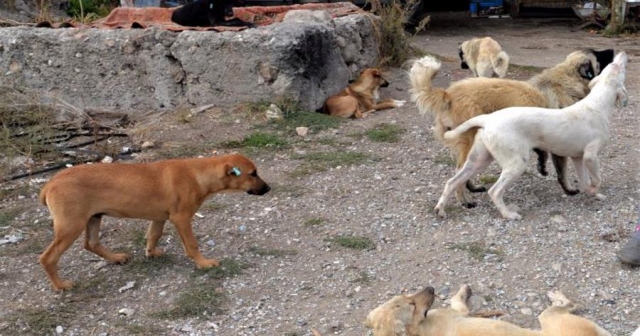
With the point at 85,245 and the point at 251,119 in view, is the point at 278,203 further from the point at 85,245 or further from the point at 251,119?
the point at 251,119

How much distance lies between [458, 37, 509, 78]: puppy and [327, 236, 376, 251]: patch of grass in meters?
4.04

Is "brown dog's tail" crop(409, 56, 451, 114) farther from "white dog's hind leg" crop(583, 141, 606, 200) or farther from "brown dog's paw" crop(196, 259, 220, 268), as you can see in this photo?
"brown dog's paw" crop(196, 259, 220, 268)

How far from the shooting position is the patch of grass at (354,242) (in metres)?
5.10

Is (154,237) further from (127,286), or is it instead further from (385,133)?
(385,133)

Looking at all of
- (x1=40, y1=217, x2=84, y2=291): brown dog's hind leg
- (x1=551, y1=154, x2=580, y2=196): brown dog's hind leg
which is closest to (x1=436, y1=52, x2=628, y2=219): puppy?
(x1=551, y1=154, x2=580, y2=196): brown dog's hind leg

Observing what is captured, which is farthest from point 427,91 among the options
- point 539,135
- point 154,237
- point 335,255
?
point 154,237

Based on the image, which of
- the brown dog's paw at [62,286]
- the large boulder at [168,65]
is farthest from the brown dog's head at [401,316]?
the large boulder at [168,65]

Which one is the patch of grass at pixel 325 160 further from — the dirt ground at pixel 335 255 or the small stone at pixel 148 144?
the small stone at pixel 148 144

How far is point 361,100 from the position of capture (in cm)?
884

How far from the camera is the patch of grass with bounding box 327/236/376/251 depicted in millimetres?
5098

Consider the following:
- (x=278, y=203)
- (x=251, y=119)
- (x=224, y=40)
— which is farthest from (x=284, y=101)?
(x=278, y=203)

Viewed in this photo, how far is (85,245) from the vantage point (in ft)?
16.2

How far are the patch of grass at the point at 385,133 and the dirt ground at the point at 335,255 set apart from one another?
32 centimetres

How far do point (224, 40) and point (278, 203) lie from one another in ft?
9.23
